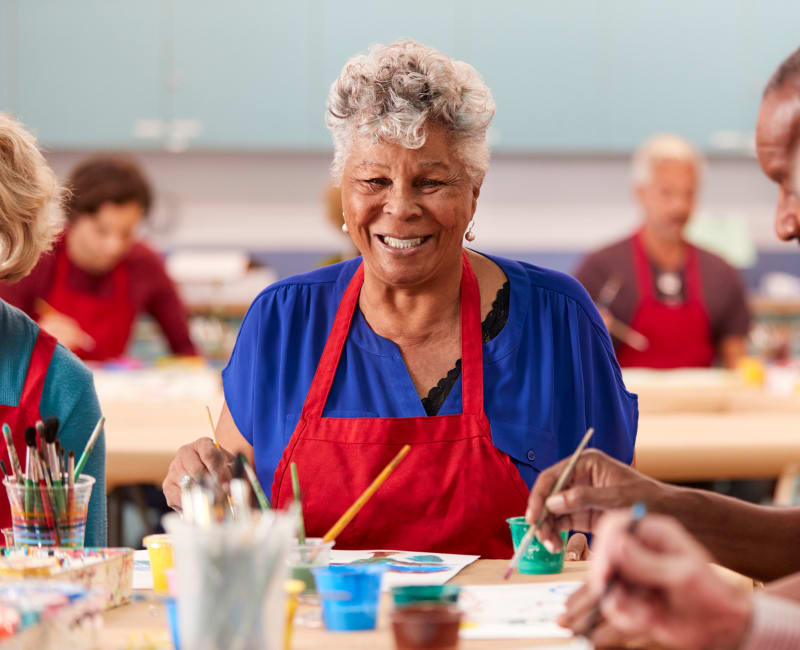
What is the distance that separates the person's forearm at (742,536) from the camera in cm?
158

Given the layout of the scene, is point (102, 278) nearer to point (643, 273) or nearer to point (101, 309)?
point (101, 309)

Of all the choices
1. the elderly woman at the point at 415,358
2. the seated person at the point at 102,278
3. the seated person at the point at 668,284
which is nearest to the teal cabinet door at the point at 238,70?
the seated person at the point at 102,278

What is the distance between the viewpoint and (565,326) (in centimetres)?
210

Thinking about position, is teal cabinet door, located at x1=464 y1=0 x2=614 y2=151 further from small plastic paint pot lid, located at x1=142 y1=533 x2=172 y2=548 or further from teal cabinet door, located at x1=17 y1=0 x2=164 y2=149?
small plastic paint pot lid, located at x1=142 y1=533 x2=172 y2=548

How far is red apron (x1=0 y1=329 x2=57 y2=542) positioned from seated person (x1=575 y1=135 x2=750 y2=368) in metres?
3.28

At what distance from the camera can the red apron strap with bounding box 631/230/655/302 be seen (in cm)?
491

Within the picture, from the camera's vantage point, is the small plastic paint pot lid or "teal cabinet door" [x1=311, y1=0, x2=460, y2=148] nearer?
the small plastic paint pot lid

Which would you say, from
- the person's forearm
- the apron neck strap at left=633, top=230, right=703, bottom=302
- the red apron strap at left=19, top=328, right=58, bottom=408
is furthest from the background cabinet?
the person's forearm

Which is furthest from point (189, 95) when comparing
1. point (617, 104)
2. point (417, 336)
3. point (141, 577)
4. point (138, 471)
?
point (141, 577)

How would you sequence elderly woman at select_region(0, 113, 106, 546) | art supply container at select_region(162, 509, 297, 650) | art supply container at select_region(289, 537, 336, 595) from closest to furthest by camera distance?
art supply container at select_region(162, 509, 297, 650) < art supply container at select_region(289, 537, 336, 595) < elderly woman at select_region(0, 113, 106, 546)

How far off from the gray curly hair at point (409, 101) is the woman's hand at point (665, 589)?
112 centimetres

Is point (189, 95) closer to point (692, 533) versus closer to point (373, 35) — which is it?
point (373, 35)

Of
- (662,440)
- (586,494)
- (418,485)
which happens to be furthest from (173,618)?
(662,440)

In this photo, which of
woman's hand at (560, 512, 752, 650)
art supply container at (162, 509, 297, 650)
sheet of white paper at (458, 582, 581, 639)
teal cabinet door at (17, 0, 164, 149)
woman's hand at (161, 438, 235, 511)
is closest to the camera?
woman's hand at (560, 512, 752, 650)
